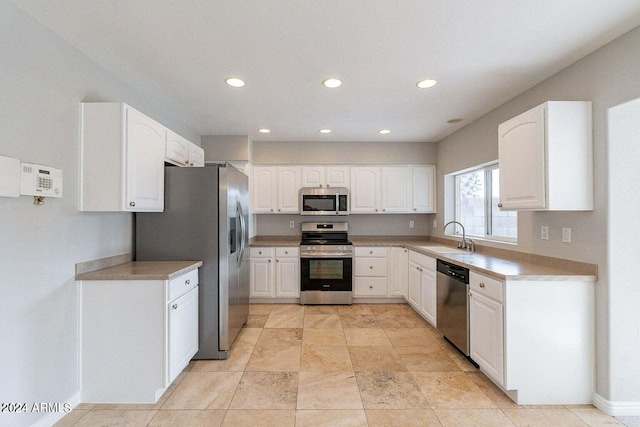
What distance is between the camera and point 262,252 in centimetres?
433

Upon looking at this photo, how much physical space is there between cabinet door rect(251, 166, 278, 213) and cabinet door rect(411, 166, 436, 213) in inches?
85.1

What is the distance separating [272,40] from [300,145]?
271cm

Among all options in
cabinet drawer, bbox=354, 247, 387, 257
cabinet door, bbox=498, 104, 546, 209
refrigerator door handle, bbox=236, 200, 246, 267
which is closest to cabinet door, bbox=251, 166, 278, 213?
refrigerator door handle, bbox=236, 200, 246, 267

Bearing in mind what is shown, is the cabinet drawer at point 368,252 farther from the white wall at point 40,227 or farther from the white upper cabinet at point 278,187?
the white wall at point 40,227

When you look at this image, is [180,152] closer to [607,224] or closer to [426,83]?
[426,83]

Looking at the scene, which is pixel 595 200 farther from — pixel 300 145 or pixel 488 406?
pixel 300 145

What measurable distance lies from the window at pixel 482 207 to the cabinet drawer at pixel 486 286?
887mm

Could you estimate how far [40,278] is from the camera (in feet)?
5.84

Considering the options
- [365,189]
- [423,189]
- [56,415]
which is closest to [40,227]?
[56,415]

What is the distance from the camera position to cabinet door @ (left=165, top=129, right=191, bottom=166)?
106 inches

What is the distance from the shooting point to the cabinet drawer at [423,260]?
335cm

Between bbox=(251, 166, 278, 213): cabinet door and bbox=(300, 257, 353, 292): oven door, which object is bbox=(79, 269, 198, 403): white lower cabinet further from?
bbox=(251, 166, 278, 213): cabinet door

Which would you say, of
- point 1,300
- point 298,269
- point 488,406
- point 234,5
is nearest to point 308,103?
point 234,5

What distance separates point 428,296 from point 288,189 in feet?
8.13
